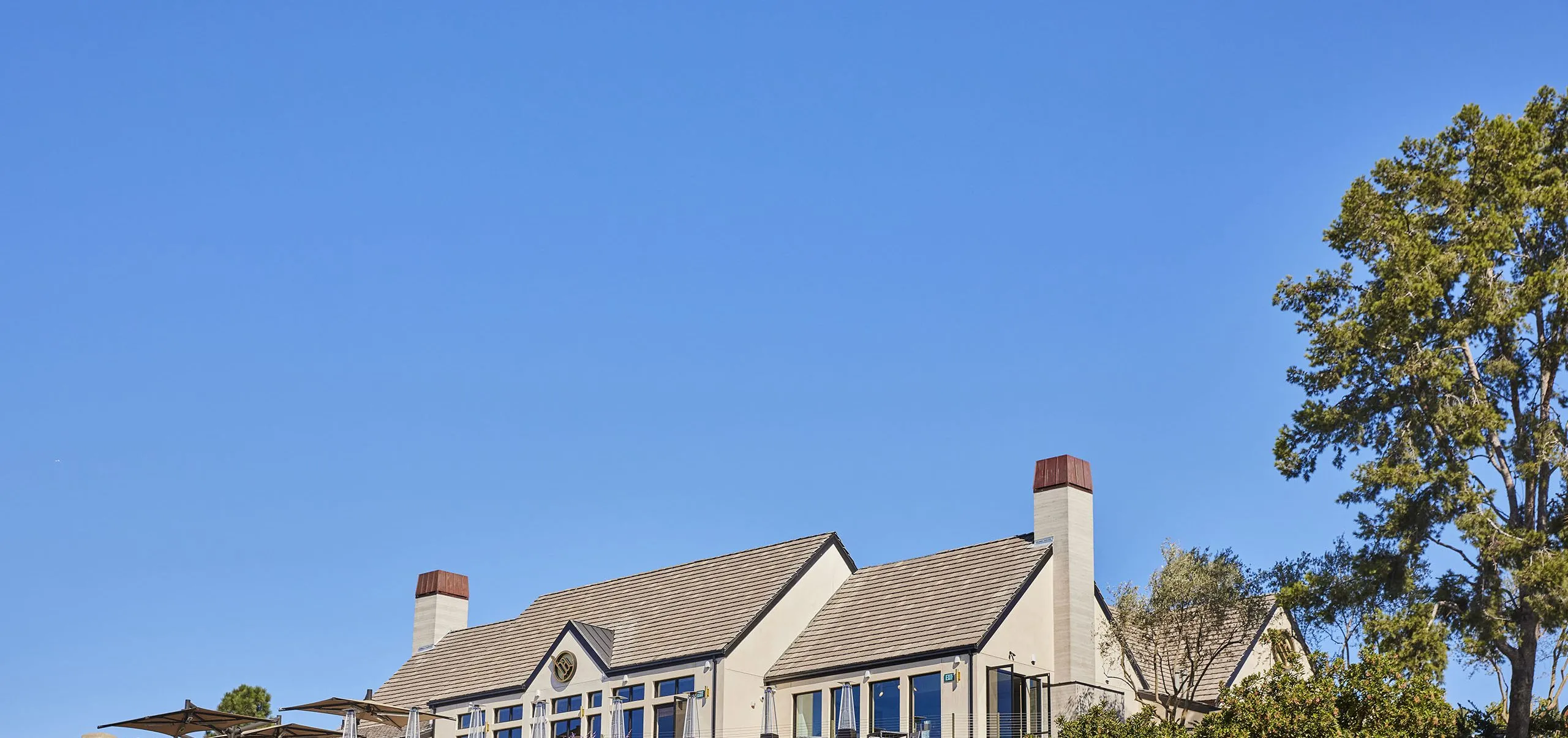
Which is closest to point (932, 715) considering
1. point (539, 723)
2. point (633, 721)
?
point (633, 721)

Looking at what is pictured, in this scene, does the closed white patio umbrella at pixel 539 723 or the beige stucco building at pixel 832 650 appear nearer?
the beige stucco building at pixel 832 650

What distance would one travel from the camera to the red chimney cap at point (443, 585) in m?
69.7

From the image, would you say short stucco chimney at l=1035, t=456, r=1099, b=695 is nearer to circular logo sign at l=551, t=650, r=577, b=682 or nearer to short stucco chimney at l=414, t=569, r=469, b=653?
circular logo sign at l=551, t=650, r=577, b=682

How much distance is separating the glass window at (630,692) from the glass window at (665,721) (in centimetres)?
104

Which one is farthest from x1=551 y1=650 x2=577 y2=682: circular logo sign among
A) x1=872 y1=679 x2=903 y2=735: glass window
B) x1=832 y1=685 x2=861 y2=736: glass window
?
x1=872 y1=679 x2=903 y2=735: glass window

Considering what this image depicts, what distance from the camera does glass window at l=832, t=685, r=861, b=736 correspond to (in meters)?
49.2

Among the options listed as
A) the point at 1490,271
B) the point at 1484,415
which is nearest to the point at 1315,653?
the point at 1484,415

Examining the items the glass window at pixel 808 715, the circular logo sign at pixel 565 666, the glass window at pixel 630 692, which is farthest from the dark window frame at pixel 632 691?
the glass window at pixel 808 715

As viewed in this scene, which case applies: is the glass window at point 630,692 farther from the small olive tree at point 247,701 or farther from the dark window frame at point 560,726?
the small olive tree at point 247,701

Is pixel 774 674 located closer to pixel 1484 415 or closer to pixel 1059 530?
pixel 1059 530

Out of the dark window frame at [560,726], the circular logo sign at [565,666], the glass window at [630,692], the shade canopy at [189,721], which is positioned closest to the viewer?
the shade canopy at [189,721]

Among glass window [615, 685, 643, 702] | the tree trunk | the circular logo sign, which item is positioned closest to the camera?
the tree trunk

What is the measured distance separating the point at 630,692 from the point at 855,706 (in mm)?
8299

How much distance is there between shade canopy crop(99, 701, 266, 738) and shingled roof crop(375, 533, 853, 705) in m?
11.6
